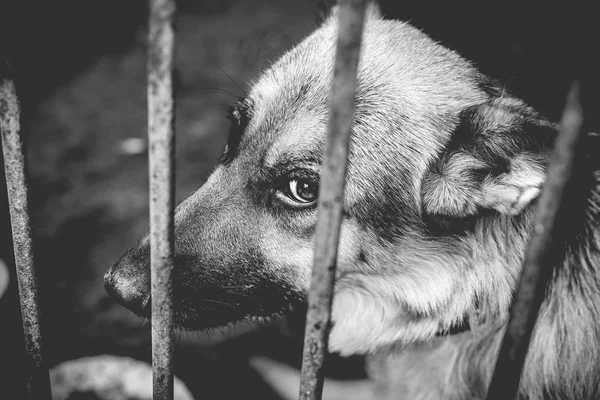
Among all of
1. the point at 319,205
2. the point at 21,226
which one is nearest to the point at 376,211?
the point at 319,205

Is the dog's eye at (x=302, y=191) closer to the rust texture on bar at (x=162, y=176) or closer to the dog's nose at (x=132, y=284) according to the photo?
the dog's nose at (x=132, y=284)

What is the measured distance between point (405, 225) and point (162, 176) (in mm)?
1252

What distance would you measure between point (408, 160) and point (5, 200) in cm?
192

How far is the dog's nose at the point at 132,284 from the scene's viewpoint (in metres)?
1.81

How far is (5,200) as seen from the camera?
226 cm

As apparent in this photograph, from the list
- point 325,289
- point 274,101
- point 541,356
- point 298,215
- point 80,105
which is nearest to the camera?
point 325,289

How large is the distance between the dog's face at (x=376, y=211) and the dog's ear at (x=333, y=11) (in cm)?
63

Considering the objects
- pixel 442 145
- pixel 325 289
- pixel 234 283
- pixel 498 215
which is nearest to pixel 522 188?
pixel 498 215

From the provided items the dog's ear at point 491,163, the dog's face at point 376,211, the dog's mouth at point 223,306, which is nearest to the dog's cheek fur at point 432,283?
the dog's face at point 376,211

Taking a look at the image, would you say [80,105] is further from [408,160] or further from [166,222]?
[166,222]

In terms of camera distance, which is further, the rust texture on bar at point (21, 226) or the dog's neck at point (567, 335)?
the dog's neck at point (567, 335)

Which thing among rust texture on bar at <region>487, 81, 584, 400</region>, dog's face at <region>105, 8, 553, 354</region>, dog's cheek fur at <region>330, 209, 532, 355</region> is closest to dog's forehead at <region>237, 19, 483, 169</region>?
dog's face at <region>105, 8, 553, 354</region>

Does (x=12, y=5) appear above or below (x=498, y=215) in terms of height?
above

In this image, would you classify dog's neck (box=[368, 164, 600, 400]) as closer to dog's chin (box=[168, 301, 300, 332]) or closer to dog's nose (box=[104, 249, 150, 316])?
dog's chin (box=[168, 301, 300, 332])
